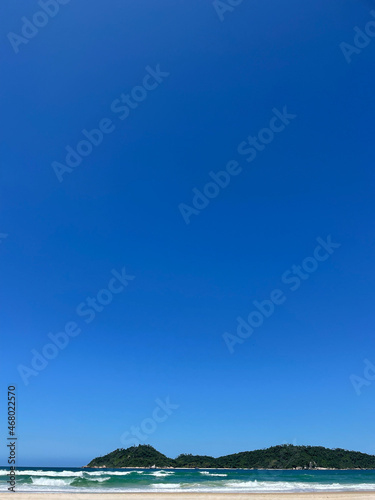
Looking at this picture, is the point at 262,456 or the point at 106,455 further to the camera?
the point at 106,455

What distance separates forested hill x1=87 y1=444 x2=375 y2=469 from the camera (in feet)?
289

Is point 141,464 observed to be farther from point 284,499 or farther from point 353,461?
point 284,499

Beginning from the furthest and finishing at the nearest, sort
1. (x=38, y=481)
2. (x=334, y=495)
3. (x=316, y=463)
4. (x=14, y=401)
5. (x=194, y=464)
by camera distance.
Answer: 1. (x=194, y=464)
2. (x=316, y=463)
3. (x=38, y=481)
4. (x=334, y=495)
5. (x=14, y=401)

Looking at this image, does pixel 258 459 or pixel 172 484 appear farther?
pixel 258 459

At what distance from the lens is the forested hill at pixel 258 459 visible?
289ft

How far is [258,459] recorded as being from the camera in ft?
299

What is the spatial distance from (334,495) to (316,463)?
79275 millimetres

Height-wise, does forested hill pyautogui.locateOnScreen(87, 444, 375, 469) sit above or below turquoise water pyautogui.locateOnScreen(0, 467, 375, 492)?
below

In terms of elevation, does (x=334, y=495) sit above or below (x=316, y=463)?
above

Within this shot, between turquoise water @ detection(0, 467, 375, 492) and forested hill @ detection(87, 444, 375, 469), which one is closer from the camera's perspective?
turquoise water @ detection(0, 467, 375, 492)

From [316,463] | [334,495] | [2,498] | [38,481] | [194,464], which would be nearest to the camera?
[2,498]

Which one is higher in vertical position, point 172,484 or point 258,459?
point 172,484

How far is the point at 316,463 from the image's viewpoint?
88.8 m

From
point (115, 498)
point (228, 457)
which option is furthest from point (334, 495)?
point (228, 457)
